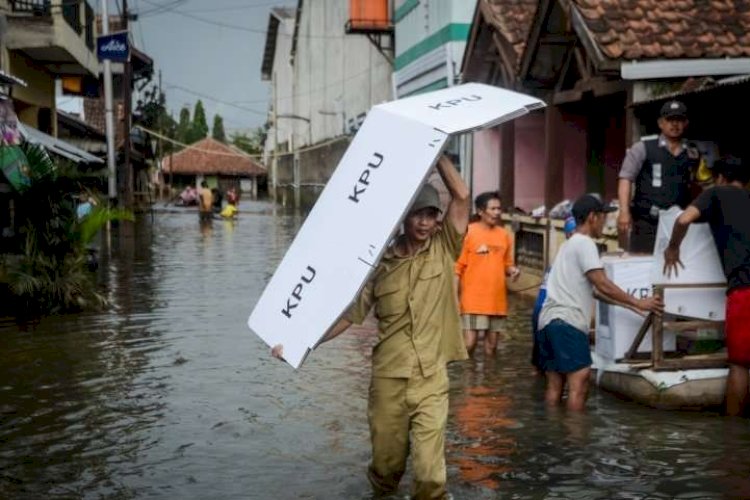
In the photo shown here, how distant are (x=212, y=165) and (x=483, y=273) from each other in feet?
274

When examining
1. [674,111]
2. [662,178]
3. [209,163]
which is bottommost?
[662,178]

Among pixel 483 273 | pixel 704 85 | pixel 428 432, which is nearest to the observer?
pixel 428 432

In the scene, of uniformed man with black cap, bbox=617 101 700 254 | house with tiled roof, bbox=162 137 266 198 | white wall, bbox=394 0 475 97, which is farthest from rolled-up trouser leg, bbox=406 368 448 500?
house with tiled roof, bbox=162 137 266 198

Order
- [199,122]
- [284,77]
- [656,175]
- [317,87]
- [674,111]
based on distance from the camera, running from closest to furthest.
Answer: [674,111] < [656,175] < [317,87] < [284,77] < [199,122]

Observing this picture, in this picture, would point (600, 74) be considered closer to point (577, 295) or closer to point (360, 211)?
point (577, 295)

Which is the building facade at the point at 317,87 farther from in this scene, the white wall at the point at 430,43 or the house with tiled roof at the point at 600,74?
the house with tiled roof at the point at 600,74

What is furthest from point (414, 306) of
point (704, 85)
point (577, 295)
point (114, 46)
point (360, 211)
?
point (114, 46)

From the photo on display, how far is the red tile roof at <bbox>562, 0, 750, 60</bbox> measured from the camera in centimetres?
1484

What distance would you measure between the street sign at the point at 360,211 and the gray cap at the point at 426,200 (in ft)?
1.17

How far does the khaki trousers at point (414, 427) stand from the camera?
5.92 m

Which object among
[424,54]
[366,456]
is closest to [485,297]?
[366,456]

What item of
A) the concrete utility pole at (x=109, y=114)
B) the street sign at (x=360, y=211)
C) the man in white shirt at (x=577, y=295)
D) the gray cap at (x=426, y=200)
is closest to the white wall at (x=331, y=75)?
the concrete utility pole at (x=109, y=114)

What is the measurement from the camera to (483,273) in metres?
11.0

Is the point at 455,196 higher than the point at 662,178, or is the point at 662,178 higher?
the point at 662,178
